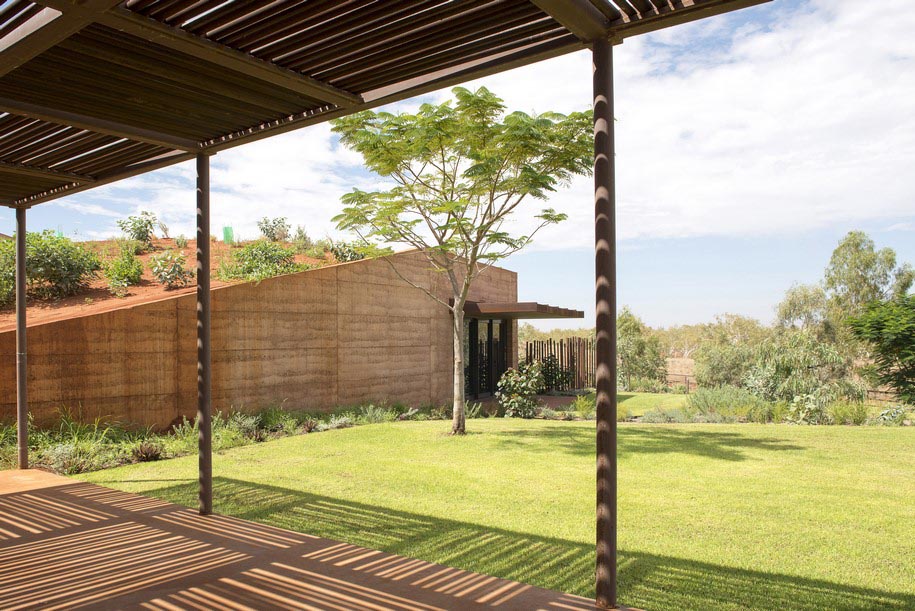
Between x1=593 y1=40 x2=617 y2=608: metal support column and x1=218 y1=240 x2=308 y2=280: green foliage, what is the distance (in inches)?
391

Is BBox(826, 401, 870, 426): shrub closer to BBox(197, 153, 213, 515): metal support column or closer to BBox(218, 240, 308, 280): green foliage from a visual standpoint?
BBox(218, 240, 308, 280): green foliage

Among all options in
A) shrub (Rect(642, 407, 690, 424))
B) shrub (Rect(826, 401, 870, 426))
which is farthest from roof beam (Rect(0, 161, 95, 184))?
shrub (Rect(826, 401, 870, 426))

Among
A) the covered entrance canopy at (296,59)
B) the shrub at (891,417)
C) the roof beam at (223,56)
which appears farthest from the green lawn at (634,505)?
the roof beam at (223,56)

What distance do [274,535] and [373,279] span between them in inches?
378

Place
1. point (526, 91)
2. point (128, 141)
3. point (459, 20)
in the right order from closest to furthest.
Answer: point (459, 20)
point (128, 141)
point (526, 91)

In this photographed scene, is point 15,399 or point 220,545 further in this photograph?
point 15,399

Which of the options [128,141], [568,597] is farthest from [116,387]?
[568,597]

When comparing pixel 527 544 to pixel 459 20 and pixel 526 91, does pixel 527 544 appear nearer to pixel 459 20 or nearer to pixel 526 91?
pixel 459 20

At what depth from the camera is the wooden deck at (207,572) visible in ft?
11.0

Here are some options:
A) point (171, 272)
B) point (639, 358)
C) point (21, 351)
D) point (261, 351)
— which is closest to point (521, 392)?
point (261, 351)

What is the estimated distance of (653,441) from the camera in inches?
376

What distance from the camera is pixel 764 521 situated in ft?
16.8

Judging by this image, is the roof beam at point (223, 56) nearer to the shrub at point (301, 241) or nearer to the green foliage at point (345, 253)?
the green foliage at point (345, 253)

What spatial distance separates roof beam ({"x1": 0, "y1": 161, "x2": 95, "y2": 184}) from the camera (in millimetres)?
5612
